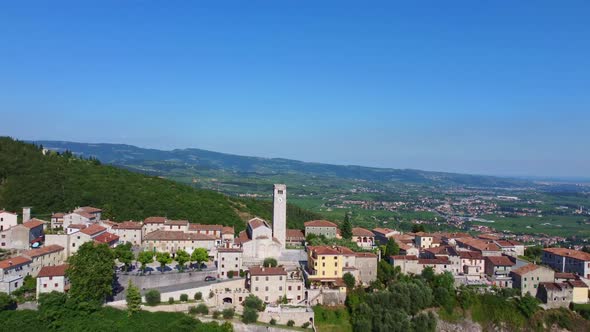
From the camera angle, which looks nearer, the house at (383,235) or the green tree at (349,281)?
the green tree at (349,281)

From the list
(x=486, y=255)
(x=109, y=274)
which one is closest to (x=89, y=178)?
(x=109, y=274)

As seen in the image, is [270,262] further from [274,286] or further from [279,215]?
[279,215]

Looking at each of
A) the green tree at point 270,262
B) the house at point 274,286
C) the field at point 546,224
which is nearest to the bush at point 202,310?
the house at point 274,286

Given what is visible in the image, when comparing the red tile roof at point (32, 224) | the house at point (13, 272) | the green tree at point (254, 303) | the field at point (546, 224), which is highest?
the red tile roof at point (32, 224)

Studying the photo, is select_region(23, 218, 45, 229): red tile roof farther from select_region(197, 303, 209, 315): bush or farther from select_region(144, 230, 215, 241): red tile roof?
select_region(197, 303, 209, 315): bush

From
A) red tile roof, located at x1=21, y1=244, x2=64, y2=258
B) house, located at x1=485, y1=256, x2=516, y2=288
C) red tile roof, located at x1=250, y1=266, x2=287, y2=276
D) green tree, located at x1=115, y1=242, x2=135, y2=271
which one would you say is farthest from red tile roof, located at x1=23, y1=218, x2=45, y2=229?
house, located at x1=485, y1=256, x2=516, y2=288

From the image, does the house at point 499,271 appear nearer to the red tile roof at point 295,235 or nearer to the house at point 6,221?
the red tile roof at point 295,235
